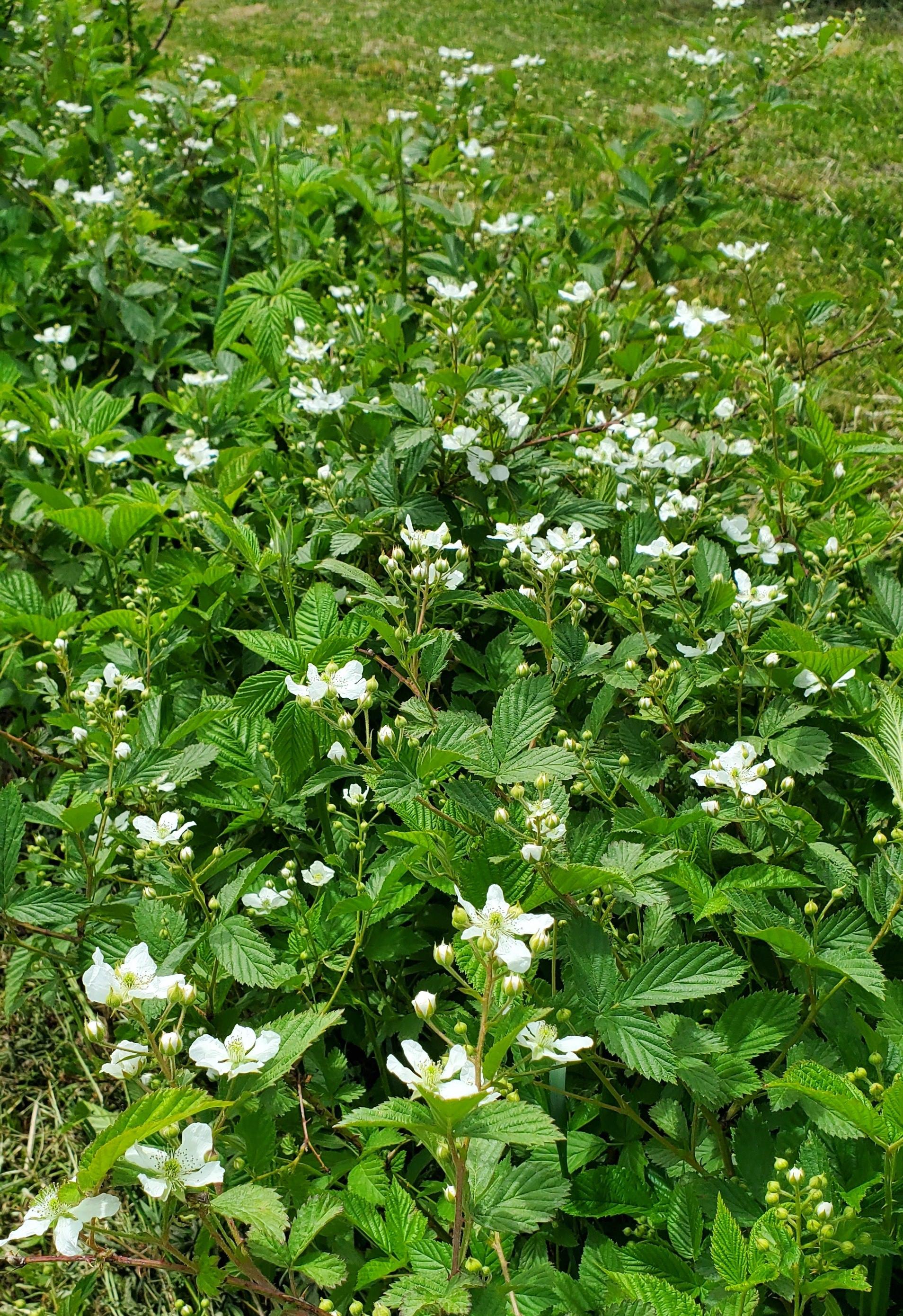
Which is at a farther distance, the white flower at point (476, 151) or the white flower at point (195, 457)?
the white flower at point (476, 151)

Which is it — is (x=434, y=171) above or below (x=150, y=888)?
above

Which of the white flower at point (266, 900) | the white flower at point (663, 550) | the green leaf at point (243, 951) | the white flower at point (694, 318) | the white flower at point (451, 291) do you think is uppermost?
the white flower at point (451, 291)

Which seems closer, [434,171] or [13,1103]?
[13,1103]

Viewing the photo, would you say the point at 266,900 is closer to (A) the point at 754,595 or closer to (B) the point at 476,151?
(A) the point at 754,595

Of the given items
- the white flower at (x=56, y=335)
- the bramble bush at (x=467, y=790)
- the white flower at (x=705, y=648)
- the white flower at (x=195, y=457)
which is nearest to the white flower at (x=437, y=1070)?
the bramble bush at (x=467, y=790)

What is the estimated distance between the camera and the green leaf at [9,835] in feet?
4.48

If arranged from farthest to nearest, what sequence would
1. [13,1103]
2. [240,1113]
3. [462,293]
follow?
[462,293], [13,1103], [240,1113]

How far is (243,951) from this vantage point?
4.17 feet

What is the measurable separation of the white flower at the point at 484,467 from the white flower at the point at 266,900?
86 cm

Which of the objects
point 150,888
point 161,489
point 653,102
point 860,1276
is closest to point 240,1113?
point 150,888

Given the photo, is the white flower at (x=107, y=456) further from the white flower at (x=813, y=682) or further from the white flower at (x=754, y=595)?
the white flower at (x=813, y=682)

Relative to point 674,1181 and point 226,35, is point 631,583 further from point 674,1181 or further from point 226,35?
point 226,35

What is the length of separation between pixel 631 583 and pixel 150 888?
861 mm

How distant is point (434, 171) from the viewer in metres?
2.75
